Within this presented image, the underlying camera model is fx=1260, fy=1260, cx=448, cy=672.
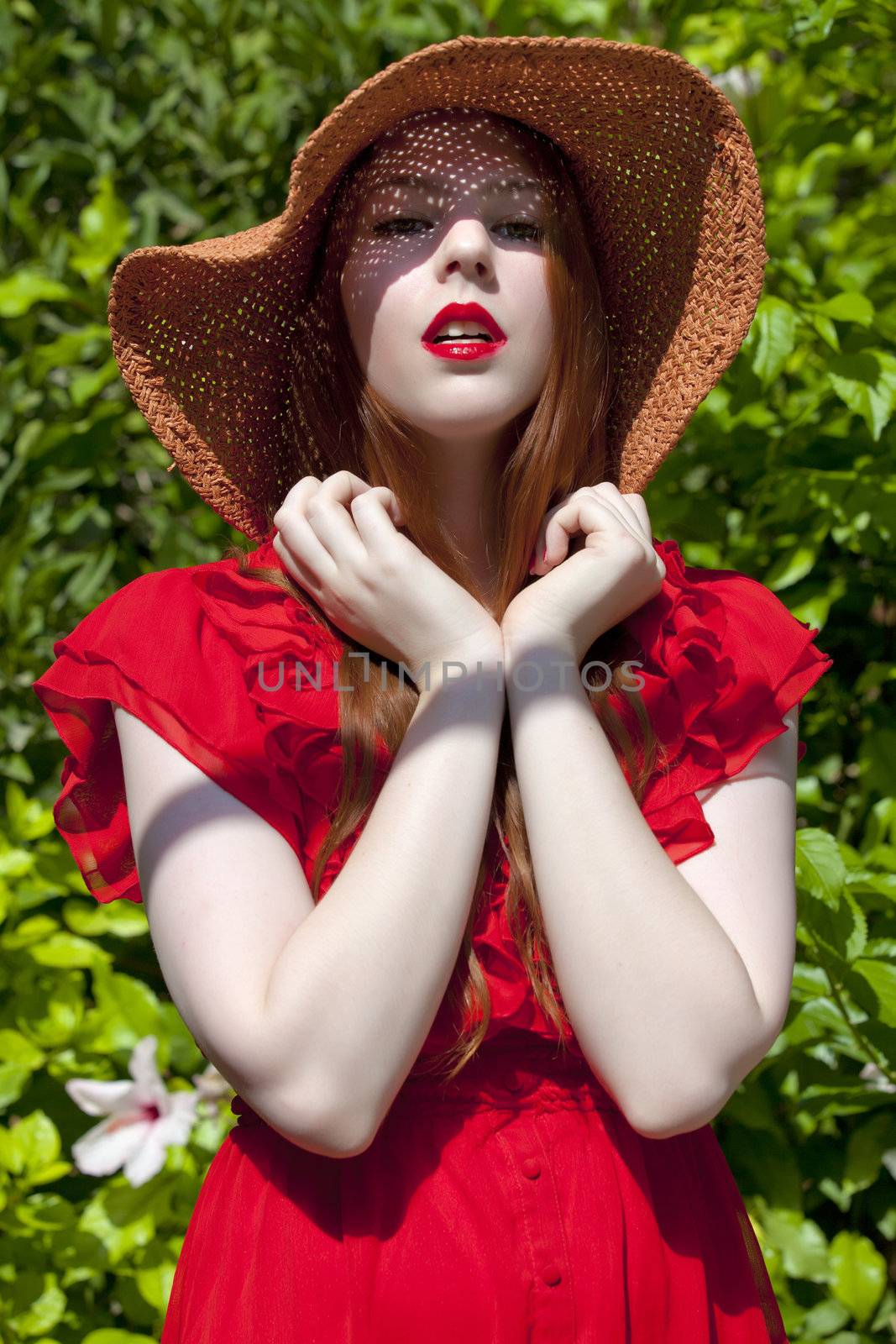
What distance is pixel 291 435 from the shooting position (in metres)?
1.49

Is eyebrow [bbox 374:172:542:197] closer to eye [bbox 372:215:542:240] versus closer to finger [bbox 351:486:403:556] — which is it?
eye [bbox 372:215:542:240]

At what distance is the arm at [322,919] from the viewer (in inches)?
37.6

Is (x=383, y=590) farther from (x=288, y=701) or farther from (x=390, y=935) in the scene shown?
(x=390, y=935)

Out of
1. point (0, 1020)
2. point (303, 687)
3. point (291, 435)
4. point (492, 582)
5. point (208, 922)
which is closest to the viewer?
point (208, 922)

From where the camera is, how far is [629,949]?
39.5 inches

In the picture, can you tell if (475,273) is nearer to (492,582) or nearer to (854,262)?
(492,582)

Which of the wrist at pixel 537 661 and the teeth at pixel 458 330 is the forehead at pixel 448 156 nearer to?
the teeth at pixel 458 330

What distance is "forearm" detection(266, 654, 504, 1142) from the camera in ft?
3.12

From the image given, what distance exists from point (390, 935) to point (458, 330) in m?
0.58

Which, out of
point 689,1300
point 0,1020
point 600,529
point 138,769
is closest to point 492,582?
point 600,529

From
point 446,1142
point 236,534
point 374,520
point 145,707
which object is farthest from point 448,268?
point 236,534

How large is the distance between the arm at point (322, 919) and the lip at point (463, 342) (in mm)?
333

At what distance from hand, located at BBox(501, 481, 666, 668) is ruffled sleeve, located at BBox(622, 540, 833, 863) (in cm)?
5

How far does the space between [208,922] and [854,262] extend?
1.75 meters
